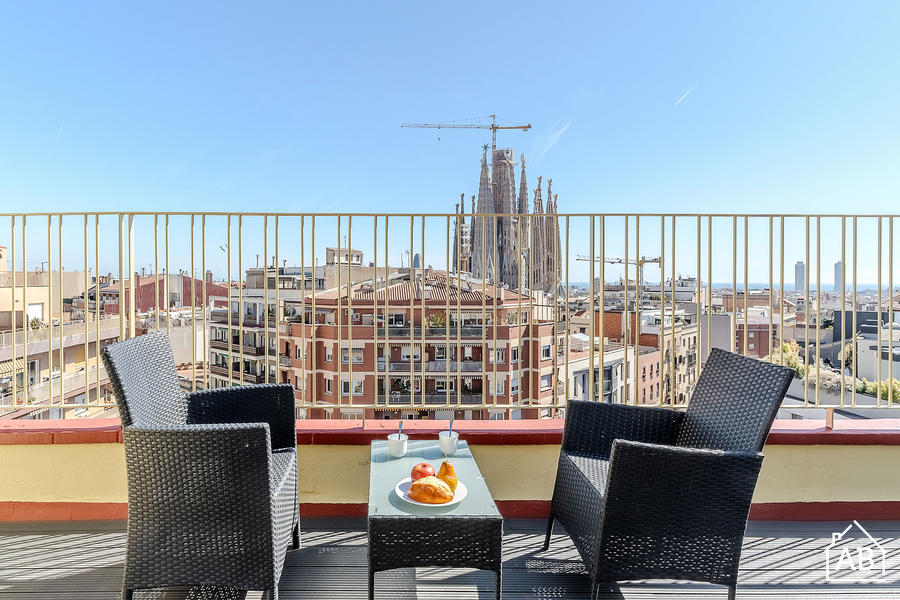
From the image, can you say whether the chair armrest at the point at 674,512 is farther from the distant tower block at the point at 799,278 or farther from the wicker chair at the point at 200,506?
the distant tower block at the point at 799,278

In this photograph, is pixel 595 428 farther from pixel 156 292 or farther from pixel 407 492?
pixel 156 292

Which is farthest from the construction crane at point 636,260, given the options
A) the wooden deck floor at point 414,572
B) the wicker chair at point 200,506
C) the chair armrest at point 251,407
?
the wicker chair at point 200,506

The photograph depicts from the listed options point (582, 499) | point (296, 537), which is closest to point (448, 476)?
point (582, 499)

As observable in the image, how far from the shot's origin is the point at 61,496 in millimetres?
2314

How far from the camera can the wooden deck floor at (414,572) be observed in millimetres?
1745

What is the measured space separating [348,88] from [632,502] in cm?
2195

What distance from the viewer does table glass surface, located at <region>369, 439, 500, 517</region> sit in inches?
56.6

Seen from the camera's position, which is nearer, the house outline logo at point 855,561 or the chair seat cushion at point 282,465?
the chair seat cushion at point 282,465

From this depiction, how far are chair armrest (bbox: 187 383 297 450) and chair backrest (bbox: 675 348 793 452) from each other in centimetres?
167

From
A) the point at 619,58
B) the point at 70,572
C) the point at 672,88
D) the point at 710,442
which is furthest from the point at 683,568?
the point at 672,88

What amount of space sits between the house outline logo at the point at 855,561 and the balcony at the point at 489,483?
3cm

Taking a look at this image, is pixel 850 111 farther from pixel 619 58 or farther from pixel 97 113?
pixel 97 113

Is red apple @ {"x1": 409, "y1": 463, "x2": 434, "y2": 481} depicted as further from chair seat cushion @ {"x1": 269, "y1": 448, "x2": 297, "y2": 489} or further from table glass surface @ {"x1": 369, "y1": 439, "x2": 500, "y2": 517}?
chair seat cushion @ {"x1": 269, "y1": 448, "x2": 297, "y2": 489}

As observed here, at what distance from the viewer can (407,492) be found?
5.03 ft
